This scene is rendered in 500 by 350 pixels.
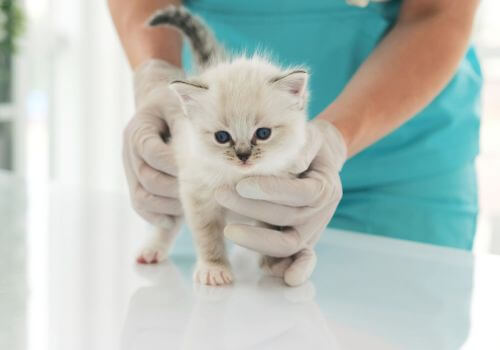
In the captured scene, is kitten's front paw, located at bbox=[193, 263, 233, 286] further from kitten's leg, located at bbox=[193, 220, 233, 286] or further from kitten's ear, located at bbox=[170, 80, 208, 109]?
kitten's ear, located at bbox=[170, 80, 208, 109]

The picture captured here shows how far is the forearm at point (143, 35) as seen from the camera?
1.79 meters

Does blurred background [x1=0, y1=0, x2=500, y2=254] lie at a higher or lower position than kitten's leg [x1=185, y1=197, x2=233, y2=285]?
lower

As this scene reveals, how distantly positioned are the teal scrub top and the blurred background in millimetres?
2577

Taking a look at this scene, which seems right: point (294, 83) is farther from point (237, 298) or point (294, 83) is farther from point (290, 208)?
point (237, 298)

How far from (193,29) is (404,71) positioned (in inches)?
21.9

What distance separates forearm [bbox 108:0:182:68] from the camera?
1787 mm

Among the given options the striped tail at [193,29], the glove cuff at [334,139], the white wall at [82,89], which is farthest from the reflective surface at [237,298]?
the white wall at [82,89]

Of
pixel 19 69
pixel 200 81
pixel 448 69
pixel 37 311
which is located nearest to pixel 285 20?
pixel 448 69

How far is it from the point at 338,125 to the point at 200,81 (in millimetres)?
409

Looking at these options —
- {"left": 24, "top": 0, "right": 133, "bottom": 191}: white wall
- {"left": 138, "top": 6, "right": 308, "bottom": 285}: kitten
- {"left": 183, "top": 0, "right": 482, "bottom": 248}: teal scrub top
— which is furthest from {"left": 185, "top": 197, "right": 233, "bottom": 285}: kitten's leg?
{"left": 24, "top": 0, "right": 133, "bottom": 191}: white wall

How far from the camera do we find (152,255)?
52.4 inches

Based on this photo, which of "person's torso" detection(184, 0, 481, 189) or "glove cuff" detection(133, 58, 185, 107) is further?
"person's torso" detection(184, 0, 481, 189)

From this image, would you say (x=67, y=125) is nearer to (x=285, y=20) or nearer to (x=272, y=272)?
(x=285, y=20)

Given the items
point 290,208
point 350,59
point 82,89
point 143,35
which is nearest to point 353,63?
point 350,59
